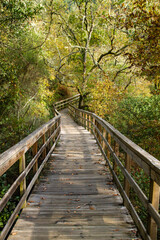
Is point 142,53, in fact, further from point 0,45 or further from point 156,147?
point 0,45

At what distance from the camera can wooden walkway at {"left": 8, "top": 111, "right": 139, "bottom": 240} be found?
8.27 ft

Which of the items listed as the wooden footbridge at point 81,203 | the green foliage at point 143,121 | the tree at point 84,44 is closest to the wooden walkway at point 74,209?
the wooden footbridge at point 81,203

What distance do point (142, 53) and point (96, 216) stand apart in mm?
4895

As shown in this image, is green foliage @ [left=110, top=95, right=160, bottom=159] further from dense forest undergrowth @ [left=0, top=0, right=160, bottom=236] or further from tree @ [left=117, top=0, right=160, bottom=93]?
tree @ [left=117, top=0, right=160, bottom=93]

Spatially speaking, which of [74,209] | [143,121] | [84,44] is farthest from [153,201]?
[84,44]

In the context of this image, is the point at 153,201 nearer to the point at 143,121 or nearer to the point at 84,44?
the point at 143,121

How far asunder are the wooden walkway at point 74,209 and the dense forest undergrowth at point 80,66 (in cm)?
164

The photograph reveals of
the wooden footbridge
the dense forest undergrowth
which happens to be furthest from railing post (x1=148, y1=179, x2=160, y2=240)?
the dense forest undergrowth

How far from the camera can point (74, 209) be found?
3.11 m

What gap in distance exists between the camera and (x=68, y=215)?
294cm

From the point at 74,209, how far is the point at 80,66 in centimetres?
1801

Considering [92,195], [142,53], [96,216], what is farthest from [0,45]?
[96,216]

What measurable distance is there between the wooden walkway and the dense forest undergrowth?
1644mm

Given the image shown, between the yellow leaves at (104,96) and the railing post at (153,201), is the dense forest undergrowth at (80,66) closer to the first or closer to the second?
the yellow leaves at (104,96)
